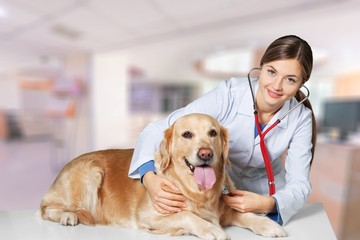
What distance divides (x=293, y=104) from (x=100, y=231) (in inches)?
26.3

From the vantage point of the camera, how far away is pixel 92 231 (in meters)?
0.70

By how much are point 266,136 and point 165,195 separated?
1.14 feet

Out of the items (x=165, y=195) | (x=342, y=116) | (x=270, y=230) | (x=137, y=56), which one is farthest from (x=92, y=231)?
(x=137, y=56)

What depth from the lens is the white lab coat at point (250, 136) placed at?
73 centimetres

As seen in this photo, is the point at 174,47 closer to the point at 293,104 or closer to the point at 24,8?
the point at 24,8

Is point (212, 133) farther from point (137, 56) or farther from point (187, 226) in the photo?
point (137, 56)

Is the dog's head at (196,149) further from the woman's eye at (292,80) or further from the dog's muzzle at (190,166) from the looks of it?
the woman's eye at (292,80)

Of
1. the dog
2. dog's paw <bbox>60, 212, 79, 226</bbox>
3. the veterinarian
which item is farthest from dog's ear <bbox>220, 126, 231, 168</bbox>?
dog's paw <bbox>60, 212, 79, 226</bbox>

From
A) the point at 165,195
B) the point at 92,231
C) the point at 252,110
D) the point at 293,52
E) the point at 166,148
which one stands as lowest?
the point at 92,231

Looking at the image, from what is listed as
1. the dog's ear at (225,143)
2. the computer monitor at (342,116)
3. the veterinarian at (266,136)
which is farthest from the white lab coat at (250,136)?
the computer monitor at (342,116)

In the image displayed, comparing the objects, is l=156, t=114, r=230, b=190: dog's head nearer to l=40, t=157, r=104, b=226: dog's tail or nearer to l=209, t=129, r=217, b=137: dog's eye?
l=209, t=129, r=217, b=137: dog's eye

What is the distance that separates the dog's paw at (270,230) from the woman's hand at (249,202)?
4cm

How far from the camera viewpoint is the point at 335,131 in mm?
3076

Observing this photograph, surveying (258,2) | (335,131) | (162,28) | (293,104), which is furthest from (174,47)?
(293,104)
